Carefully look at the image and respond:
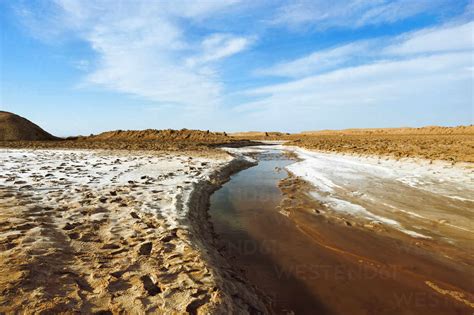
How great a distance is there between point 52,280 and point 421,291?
14.6 ft

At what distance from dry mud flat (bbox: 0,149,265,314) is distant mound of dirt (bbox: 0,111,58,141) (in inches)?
1363

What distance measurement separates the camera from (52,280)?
10.5 ft

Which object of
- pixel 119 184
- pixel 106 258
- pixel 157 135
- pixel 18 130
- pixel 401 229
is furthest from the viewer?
pixel 157 135

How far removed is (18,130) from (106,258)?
40537 millimetres

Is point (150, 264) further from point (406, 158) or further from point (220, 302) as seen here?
point (406, 158)

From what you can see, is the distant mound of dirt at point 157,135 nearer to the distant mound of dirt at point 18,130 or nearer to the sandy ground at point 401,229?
the distant mound of dirt at point 18,130

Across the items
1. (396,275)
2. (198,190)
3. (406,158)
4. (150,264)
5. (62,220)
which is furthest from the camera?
(406,158)

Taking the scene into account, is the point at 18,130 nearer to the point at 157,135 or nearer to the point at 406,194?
the point at 157,135

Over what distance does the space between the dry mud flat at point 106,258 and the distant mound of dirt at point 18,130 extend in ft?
114

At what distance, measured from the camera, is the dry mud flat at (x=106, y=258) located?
2910mm

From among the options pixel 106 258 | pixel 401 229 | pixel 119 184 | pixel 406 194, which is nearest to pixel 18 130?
pixel 119 184

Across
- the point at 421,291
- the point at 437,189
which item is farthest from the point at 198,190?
the point at 437,189

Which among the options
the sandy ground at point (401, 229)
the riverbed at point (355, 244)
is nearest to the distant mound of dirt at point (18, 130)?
the riverbed at point (355, 244)

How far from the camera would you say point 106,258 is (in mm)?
3869
